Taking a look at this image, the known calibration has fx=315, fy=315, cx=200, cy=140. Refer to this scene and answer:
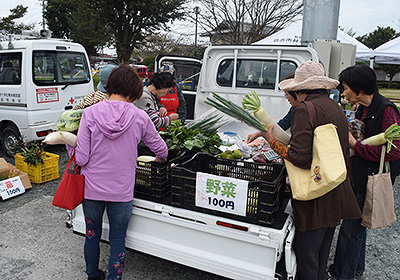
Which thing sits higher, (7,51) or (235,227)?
(7,51)

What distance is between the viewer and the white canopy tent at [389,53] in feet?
31.6

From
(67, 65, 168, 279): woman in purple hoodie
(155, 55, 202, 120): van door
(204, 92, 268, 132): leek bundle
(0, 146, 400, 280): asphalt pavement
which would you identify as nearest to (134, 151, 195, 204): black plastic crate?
(67, 65, 168, 279): woman in purple hoodie

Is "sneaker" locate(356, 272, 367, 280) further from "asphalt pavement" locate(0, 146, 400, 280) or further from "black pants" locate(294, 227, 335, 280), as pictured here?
"black pants" locate(294, 227, 335, 280)

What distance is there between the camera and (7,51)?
6.45m

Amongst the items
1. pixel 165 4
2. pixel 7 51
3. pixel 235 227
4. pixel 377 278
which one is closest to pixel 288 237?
pixel 235 227

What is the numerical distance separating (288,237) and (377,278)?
5.64ft

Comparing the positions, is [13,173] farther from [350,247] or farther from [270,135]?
[350,247]

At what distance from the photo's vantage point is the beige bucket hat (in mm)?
2205

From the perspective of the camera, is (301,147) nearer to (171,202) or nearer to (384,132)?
(384,132)

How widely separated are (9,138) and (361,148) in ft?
21.9

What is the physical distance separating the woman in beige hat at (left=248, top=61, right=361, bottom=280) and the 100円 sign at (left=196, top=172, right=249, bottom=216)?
39cm

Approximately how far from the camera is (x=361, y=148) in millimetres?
2617

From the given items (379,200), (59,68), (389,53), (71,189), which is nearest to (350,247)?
(379,200)

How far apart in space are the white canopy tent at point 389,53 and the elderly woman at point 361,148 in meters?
8.34
